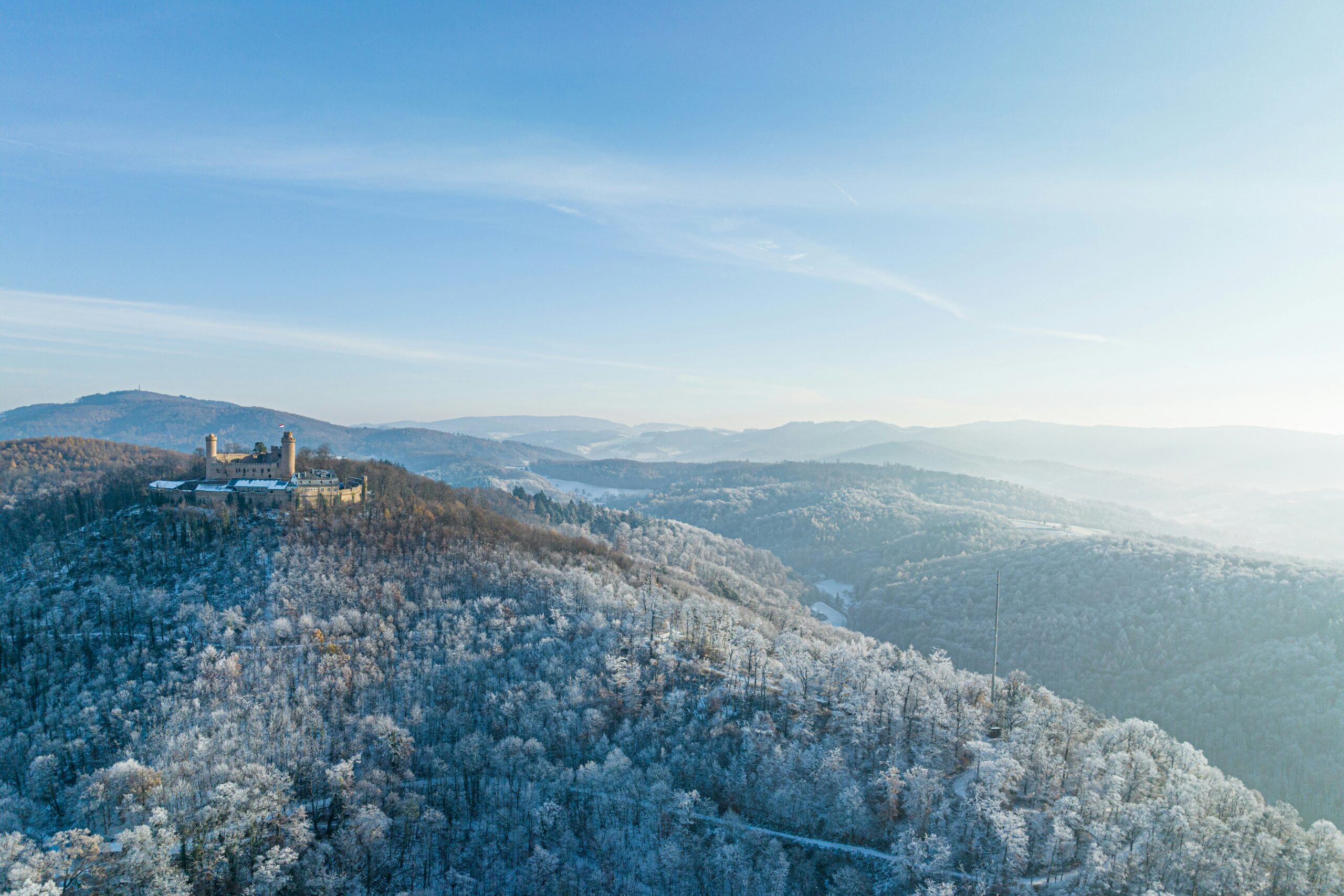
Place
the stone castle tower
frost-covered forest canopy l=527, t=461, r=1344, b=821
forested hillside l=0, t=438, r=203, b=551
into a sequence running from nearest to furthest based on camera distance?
forested hillside l=0, t=438, r=203, b=551, frost-covered forest canopy l=527, t=461, r=1344, b=821, the stone castle tower

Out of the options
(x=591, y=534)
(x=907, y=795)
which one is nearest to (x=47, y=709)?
(x=907, y=795)

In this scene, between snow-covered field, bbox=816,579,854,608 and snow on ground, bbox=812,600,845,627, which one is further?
snow-covered field, bbox=816,579,854,608

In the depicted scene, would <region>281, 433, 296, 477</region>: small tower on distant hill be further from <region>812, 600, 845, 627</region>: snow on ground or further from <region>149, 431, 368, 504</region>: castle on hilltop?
<region>812, 600, 845, 627</region>: snow on ground

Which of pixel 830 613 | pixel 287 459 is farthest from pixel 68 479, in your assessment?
pixel 830 613

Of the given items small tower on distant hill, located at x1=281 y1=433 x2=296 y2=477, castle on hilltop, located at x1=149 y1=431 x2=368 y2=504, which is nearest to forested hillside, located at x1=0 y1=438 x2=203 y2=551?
castle on hilltop, located at x1=149 y1=431 x2=368 y2=504

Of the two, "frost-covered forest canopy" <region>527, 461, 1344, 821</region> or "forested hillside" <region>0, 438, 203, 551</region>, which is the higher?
"forested hillside" <region>0, 438, 203, 551</region>

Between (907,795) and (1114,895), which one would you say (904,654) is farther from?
(1114,895)
